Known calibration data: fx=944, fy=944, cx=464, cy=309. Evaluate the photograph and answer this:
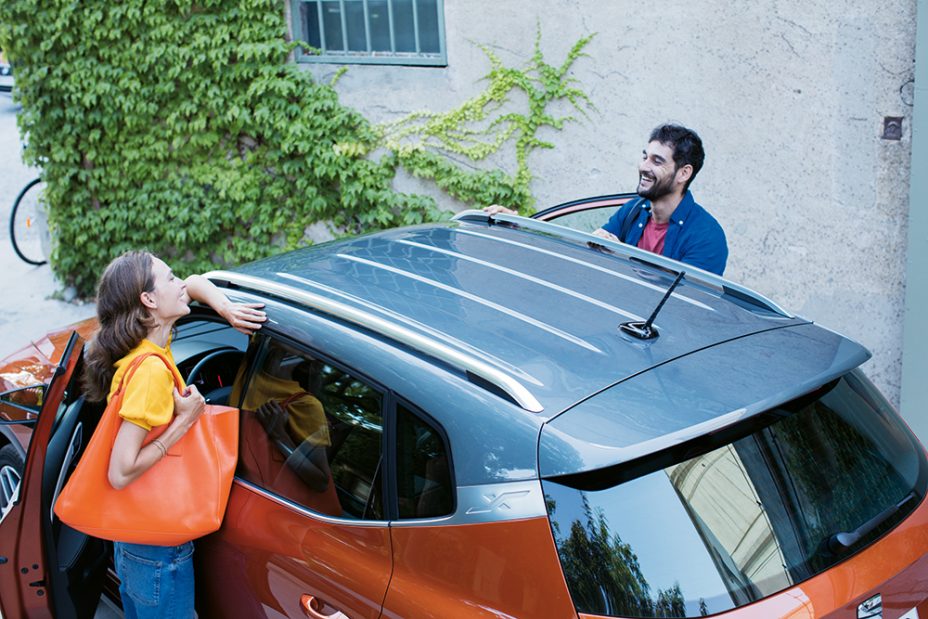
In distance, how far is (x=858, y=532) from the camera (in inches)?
88.0

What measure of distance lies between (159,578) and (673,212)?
2.40m

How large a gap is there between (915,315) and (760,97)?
1.47 metres

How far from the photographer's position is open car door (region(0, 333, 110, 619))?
309 cm

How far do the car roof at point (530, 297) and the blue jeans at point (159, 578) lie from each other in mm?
866

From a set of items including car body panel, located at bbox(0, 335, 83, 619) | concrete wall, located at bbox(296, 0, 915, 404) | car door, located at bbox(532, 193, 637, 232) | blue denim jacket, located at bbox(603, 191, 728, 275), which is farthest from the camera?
concrete wall, located at bbox(296, 0, 915, 404)

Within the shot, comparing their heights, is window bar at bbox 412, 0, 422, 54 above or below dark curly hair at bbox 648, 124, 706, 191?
above

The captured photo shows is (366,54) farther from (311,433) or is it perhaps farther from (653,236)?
(311,433)

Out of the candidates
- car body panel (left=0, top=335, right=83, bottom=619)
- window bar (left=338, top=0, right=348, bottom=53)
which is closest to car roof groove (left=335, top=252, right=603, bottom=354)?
car body panel (left=0, top=335, right=83, bottom=619)

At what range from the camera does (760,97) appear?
536 centimetres

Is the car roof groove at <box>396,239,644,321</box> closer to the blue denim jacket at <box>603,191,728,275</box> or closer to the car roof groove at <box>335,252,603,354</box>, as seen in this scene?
the car roof groove at <box>335,252,603,354</box>

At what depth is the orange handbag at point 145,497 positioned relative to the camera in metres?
2.75

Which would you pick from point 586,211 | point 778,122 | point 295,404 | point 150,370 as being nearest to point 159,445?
point 150,370

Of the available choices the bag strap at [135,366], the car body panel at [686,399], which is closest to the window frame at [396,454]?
the car body panel at [686,399]

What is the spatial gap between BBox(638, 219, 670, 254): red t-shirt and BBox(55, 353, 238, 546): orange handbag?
2.05 m
